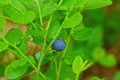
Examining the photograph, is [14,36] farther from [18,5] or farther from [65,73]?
[65,73]

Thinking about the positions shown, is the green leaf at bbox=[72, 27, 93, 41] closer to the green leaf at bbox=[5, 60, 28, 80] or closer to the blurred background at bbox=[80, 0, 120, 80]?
the green leaf at bbox=[5, 60, 28, 80]

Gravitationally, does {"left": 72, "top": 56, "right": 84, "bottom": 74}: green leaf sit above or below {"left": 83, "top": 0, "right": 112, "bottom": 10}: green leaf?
below

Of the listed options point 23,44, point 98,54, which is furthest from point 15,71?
point 98,54

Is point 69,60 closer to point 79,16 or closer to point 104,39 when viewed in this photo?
point 79,16

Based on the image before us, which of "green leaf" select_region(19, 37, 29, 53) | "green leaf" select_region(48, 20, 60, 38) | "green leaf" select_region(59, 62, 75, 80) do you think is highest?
"green leaf" select_region(48, 20, 60, 38)

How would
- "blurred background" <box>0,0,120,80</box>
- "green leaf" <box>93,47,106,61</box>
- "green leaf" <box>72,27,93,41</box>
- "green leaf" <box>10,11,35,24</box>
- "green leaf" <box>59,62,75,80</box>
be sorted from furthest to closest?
"blurred background" <box>0,0,120,80</box>
"green leaf" <box>93,47,106,61</box>
"green leaf" <box>59,62,75,80</box>
"green leaf" <box>72,27,93,41</box>
"green leaf" <box>10,11,35,24</box>

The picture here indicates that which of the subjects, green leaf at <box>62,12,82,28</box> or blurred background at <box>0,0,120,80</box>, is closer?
green leaf at <box>62,12,82,28</box>

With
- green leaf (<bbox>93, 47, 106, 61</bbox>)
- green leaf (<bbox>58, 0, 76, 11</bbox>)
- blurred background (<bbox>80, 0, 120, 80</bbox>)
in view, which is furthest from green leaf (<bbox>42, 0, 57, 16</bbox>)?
blurred background (<bbox>80, 0, 120, 80</bbox>)

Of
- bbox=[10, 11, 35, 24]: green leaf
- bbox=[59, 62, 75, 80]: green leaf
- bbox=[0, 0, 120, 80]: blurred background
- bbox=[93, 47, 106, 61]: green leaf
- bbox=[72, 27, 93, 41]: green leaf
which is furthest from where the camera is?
bbox=[0, 0, 120, 80]: blurred background
